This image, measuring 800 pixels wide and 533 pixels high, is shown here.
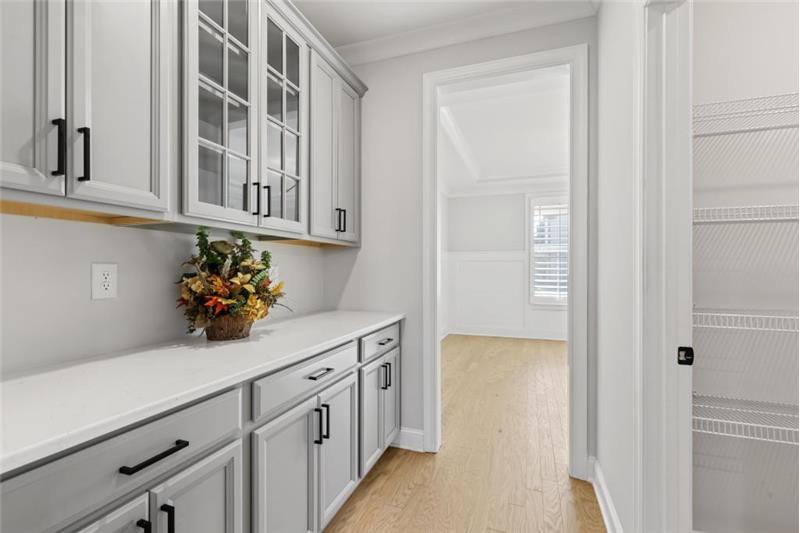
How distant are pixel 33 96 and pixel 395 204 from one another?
5.89 feet

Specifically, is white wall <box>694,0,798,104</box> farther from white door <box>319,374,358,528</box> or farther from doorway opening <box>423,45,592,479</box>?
white door <box>319,374,358,528</box>

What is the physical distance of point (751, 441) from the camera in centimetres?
152

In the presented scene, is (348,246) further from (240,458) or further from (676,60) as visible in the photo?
(676,60)

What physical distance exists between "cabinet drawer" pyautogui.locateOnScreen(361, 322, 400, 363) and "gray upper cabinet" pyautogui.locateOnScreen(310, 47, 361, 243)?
2.05ft

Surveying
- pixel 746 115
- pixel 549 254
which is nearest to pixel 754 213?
pixel 746 115

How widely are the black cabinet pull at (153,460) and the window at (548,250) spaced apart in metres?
5.72

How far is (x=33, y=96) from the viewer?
0.92 m

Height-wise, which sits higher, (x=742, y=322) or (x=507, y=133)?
(x=507, y=133)

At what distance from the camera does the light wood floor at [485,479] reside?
178 centimetres

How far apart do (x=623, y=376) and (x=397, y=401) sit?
1.33 m

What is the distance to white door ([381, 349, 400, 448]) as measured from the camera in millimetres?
2197

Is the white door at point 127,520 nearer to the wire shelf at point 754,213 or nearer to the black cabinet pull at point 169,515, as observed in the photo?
the black cabinet pull at point 169,515

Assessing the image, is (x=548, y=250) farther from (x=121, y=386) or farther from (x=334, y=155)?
(x=121, y=386)

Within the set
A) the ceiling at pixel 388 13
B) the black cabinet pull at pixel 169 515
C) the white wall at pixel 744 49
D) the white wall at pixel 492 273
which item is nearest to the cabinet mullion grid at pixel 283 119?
the ceiling at pixel 388 13
